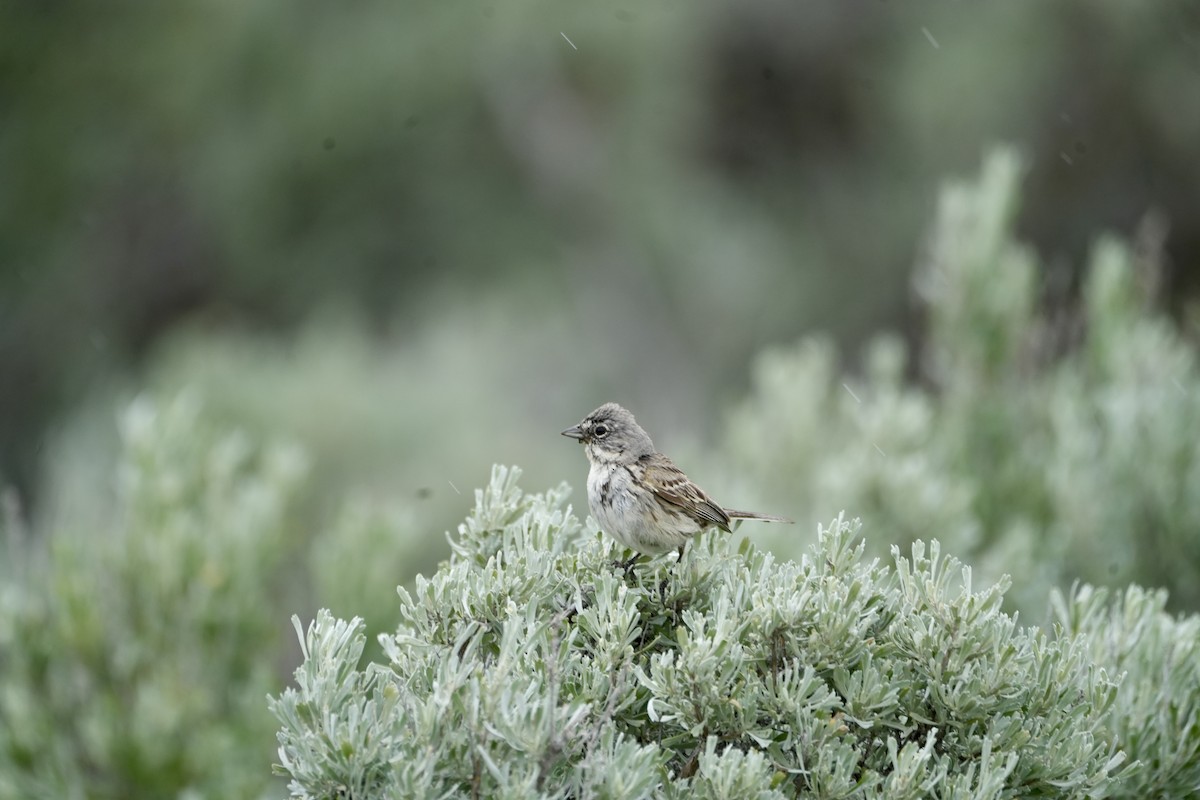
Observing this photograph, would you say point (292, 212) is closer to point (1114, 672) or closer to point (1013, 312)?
point (1013, 312)

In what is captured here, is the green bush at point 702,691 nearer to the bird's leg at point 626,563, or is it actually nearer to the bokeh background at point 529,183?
the bird's leg at point 626,563

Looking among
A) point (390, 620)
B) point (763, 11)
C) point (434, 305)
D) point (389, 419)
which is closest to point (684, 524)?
point (390, 620)

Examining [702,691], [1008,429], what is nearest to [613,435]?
[702,691]

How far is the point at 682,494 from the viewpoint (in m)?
2.98

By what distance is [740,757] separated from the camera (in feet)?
5.96

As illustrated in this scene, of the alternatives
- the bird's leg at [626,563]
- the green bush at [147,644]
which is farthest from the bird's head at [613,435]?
the green bush at [147,644]

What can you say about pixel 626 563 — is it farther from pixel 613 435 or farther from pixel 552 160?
pixel 552 160

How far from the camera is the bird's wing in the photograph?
2.94 m

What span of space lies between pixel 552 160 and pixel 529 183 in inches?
15.7

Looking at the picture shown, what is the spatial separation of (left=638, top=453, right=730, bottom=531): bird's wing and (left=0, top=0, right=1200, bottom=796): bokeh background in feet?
19.2

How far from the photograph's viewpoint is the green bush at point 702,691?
1853mm

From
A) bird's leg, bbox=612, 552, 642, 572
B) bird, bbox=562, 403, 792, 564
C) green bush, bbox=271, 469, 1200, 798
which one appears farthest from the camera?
bird, bbox=562, 403, 792, 564

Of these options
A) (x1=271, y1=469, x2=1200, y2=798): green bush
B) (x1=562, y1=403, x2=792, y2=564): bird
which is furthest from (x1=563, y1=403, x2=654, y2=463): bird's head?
(x1=271, y1=469, x2=1200, y2=798): green bush

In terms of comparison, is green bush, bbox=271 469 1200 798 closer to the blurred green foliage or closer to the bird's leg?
the bird's leg
